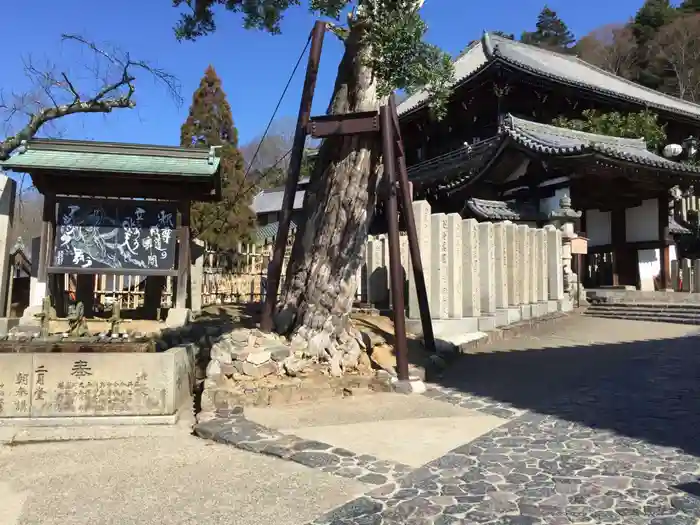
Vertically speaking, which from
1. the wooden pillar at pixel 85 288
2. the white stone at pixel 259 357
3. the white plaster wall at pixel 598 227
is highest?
the white plaster wall at pixel 598 227

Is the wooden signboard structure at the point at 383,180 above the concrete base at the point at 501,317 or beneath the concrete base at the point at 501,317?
above

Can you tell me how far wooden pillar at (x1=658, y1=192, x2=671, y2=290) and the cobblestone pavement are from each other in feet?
30.7

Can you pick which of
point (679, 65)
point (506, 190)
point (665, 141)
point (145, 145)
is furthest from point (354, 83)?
point (679, 65)

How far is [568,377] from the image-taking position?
780 centimetres

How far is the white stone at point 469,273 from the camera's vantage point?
10930mm

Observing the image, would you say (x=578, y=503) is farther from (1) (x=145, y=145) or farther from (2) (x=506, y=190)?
(2) (x=506, y=190)

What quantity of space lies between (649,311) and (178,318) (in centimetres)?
1173

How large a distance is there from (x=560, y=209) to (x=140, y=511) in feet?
45.6

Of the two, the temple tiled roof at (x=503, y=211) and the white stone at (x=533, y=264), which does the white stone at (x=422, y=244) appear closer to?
the white stone at (x=533, y=264)

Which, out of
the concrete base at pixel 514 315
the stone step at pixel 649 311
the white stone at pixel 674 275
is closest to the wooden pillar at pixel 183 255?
the concrete base at pixel 514 315

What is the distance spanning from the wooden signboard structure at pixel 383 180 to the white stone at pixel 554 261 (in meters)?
7.16

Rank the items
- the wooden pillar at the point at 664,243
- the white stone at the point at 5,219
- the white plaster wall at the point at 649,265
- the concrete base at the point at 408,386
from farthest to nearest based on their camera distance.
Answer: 1. the white plaster wall at the point at 649,265
2. the wooden pillar at the point at 664,243
3. the white stone at the point at 5,219
4. the concrete base at the point at 408,386

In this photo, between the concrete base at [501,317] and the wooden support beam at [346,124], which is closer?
the wooden support beam at [346,124]

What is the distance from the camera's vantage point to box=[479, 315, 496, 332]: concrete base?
11211 mm
